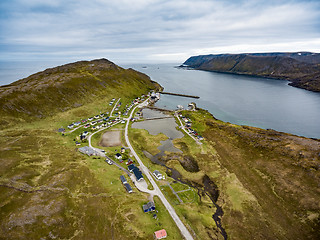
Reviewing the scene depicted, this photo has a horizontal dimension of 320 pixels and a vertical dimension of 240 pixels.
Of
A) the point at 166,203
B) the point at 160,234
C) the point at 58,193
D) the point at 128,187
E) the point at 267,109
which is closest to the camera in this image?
the point at 160,234

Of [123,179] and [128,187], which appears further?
[123,179]

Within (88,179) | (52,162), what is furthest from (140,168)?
(52,162)

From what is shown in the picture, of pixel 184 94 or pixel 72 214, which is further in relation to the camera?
pixel 184 94

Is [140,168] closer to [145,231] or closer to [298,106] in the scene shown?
[145,231]

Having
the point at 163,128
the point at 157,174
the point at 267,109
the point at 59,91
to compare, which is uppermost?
the point at 59,91

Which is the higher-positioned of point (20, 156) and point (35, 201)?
point (20, 156)

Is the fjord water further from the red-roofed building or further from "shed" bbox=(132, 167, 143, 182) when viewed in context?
the red-roofed building

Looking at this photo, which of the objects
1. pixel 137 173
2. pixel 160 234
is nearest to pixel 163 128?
pixel 137 173

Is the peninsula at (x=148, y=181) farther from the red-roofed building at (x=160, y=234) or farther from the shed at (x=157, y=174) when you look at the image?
the red-roofed building at (x=160, y=234)

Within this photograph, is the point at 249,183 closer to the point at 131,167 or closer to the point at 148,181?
the point at 148,181
